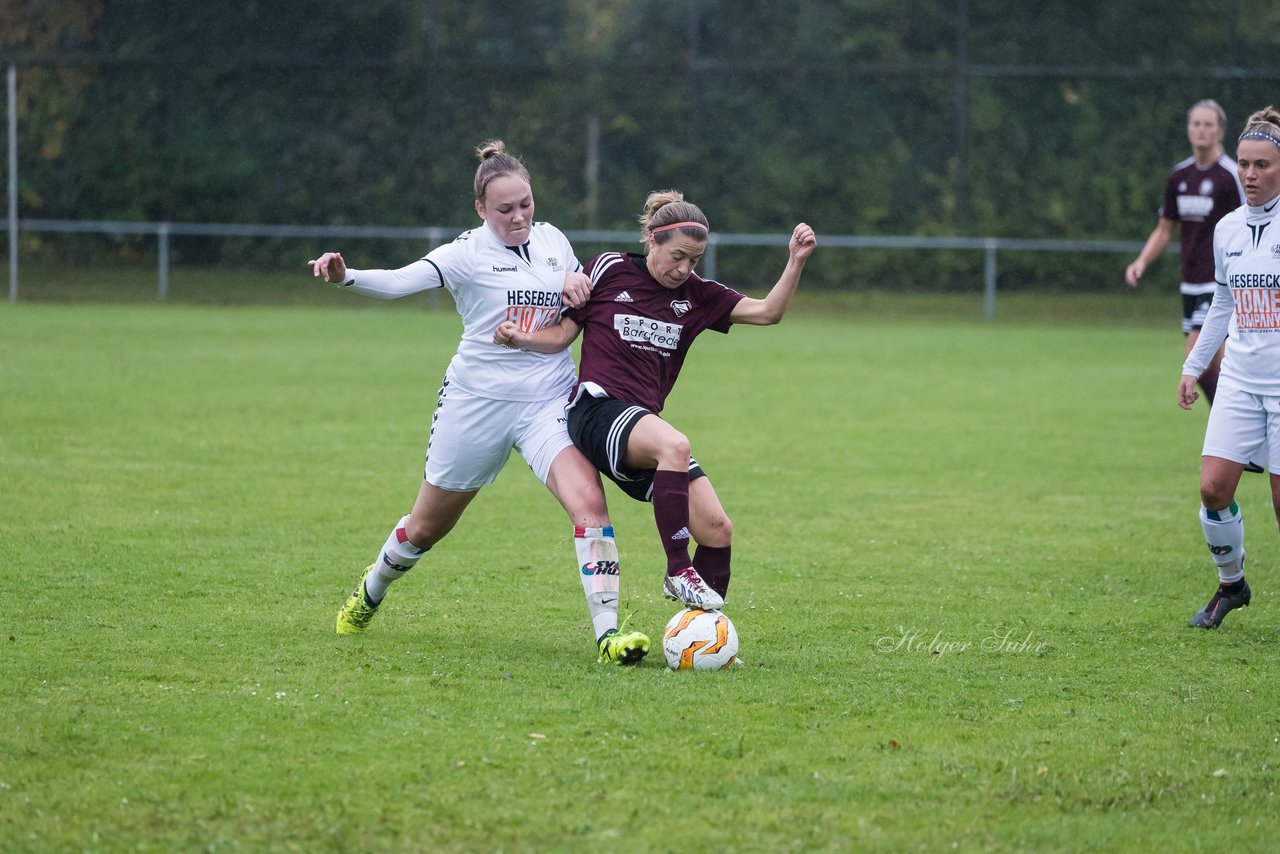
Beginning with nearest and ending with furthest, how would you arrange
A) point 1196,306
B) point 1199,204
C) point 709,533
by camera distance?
1. point 709,533
2. point 1199,204
3. point 1196,306

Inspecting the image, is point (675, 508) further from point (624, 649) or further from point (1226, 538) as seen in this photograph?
point (1226, 538)

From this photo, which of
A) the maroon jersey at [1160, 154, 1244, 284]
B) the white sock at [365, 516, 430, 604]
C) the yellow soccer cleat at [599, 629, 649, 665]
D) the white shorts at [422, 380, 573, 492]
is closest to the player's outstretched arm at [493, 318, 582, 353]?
the white shorts at [422, 380, 573, 492]

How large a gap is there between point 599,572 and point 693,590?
41 centimetres

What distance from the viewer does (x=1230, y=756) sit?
4.49 meters

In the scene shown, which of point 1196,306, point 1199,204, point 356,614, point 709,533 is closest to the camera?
point 709,533

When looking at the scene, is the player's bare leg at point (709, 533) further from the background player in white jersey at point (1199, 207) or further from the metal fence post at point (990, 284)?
the metal fence post at point (990, 284)

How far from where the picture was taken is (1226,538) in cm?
633

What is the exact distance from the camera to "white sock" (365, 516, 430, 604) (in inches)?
232

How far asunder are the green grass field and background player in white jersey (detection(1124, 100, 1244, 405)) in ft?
4.13

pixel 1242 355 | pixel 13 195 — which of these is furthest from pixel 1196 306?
pixel 13 195

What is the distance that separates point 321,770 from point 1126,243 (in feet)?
69.9

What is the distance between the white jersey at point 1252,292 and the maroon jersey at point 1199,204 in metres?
3.33

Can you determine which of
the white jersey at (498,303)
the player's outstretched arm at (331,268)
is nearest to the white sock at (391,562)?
the white jersey at (498,303)

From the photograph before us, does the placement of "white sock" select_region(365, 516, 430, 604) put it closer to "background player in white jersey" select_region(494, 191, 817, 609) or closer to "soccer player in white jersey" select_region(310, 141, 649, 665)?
"soccer player in white jersey" select_region(310, 141, 649, 665)
